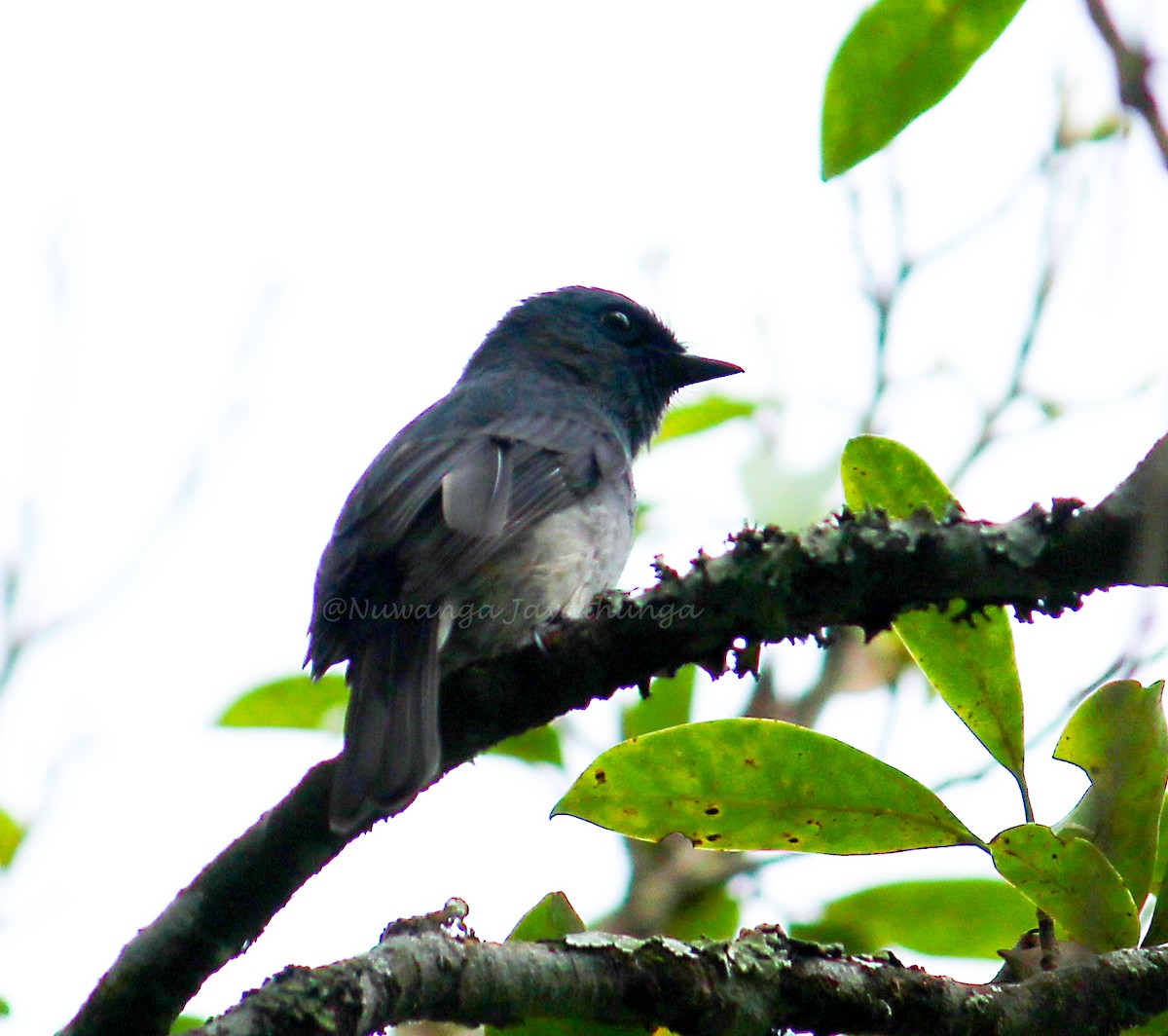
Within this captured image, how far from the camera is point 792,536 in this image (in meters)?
2.39

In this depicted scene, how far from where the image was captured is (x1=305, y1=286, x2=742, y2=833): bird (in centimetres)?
321

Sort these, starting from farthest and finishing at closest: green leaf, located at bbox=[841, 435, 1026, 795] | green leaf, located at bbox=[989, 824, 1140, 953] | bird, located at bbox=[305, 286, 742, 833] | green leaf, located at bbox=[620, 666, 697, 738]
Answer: green leaf, located at bbox=[620, 666, 697, 738], bird, located at bbox=[305, 286, 742, 833], green leaf, located at bbox=[841, 435, 1026, 795], green leaf, located at bbox=[989, 824, 1140, 953]

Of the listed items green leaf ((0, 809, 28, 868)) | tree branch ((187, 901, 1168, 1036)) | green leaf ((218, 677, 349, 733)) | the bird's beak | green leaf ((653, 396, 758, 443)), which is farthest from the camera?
the bird's beak

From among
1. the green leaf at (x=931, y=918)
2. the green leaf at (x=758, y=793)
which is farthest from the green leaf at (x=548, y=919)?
the green leaf at (x=931, y=918)

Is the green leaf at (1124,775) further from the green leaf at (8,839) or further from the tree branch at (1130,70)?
the green leaf at (8,839)

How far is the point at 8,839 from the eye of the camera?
3820 mm

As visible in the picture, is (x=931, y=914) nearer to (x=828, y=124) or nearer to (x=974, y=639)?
(x=974, y=639)

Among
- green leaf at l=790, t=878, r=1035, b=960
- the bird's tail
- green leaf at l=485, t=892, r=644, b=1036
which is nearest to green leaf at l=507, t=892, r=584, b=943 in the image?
green leaf at l=485, t=892, r=644, b=1036

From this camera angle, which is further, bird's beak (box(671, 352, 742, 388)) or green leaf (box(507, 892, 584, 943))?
bird's beak (box(671, 352, 742, 388))

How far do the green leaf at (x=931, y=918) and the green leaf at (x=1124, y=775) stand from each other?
0.90 metres

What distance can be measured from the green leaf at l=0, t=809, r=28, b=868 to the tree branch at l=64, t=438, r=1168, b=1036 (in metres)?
1.59

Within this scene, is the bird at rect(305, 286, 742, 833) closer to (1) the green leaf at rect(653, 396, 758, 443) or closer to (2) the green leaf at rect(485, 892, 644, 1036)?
(1) the green leaf at rect(653, 396, 758, 443)

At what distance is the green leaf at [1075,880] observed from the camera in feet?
7.38

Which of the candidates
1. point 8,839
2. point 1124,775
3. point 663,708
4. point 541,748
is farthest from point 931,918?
point 8,839
